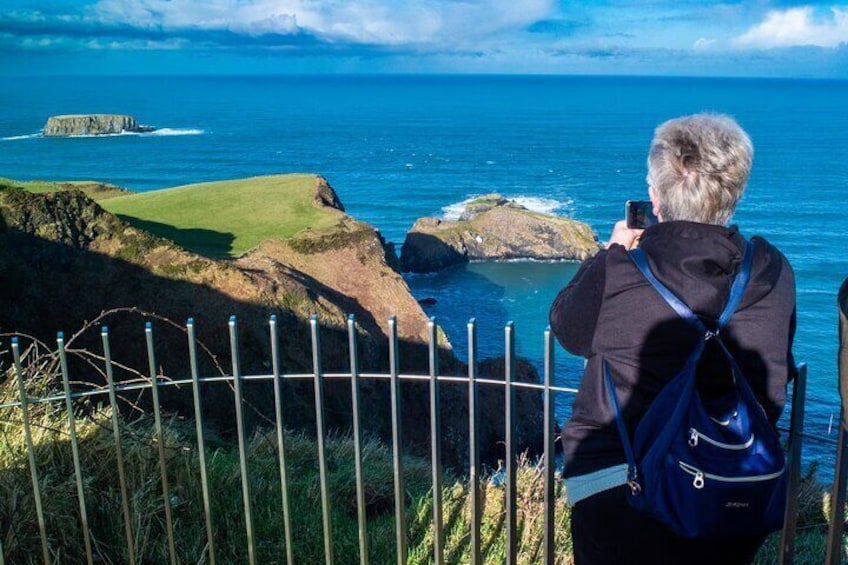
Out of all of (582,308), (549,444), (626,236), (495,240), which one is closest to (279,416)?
(549,444)

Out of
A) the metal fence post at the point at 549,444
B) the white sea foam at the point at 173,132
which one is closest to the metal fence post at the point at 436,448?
the metal fence post at the point at 549,444

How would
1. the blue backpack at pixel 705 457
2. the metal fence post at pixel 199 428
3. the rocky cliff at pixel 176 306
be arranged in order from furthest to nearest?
the rocky cliff at pixel 176 306 < the metal fence post at pixel 199 428 < the blue backpack at pixel 705 457

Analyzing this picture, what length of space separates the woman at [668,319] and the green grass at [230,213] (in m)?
19.6

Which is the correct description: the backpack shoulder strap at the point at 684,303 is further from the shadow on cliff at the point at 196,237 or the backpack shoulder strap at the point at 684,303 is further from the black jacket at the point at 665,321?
the shadow on cliff at the point at 196,237

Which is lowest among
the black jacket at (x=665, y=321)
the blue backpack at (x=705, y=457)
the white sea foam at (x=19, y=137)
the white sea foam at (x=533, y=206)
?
the white sea foam at (x=533, y=206)

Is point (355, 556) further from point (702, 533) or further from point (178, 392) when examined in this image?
point (178, 392)

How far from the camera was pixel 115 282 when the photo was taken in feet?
52.9

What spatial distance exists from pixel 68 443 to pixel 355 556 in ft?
6.75

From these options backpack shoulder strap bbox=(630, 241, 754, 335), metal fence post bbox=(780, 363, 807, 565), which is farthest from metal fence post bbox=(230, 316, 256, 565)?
metal fence post bbox=(780, 363, 807, 565)

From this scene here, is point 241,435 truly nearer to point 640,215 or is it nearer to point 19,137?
point 640,215

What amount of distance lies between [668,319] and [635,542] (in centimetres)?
87

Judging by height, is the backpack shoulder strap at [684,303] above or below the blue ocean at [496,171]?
above

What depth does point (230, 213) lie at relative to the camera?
91.7ft

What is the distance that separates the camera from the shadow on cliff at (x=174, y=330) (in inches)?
584
